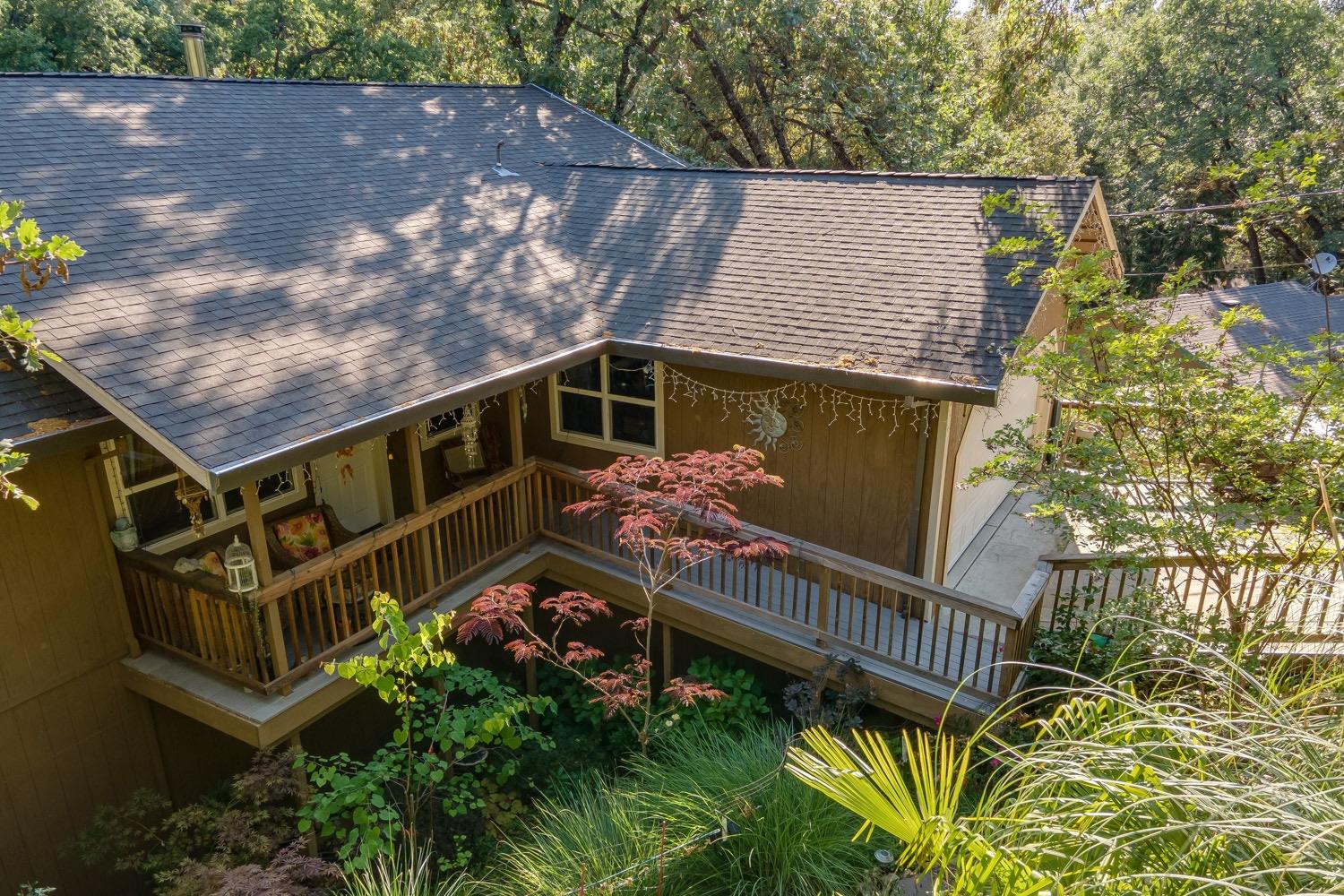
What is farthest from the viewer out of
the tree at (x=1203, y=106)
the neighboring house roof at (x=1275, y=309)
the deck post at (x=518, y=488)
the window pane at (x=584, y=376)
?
the tree at (x=1203, y=106)

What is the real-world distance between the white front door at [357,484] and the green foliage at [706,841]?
14.7ft

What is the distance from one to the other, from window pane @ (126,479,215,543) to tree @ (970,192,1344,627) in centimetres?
650

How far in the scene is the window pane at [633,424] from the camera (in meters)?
8.79

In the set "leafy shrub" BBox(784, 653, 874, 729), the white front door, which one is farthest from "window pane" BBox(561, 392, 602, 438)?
"leafy shrub" BBox(784, 653, 874, 729)

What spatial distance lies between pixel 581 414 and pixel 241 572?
4.19m

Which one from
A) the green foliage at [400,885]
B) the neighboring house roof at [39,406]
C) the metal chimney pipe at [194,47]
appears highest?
the metal chimney pipe at [194,47]

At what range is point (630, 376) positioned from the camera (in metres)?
8.74

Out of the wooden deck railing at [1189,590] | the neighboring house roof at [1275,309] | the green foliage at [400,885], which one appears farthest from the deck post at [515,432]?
the neighboring house roof at [1275,309]

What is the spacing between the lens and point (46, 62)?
2131cm

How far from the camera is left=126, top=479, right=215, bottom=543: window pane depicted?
6695 mm

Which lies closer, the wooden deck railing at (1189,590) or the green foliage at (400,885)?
the green foliage at (400,885)

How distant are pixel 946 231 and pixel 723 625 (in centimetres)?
433

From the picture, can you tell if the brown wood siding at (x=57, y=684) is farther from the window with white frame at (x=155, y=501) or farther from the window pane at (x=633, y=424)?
the window pane at (x=633, y=424)

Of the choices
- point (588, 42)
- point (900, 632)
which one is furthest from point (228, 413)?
point (588, 42)
